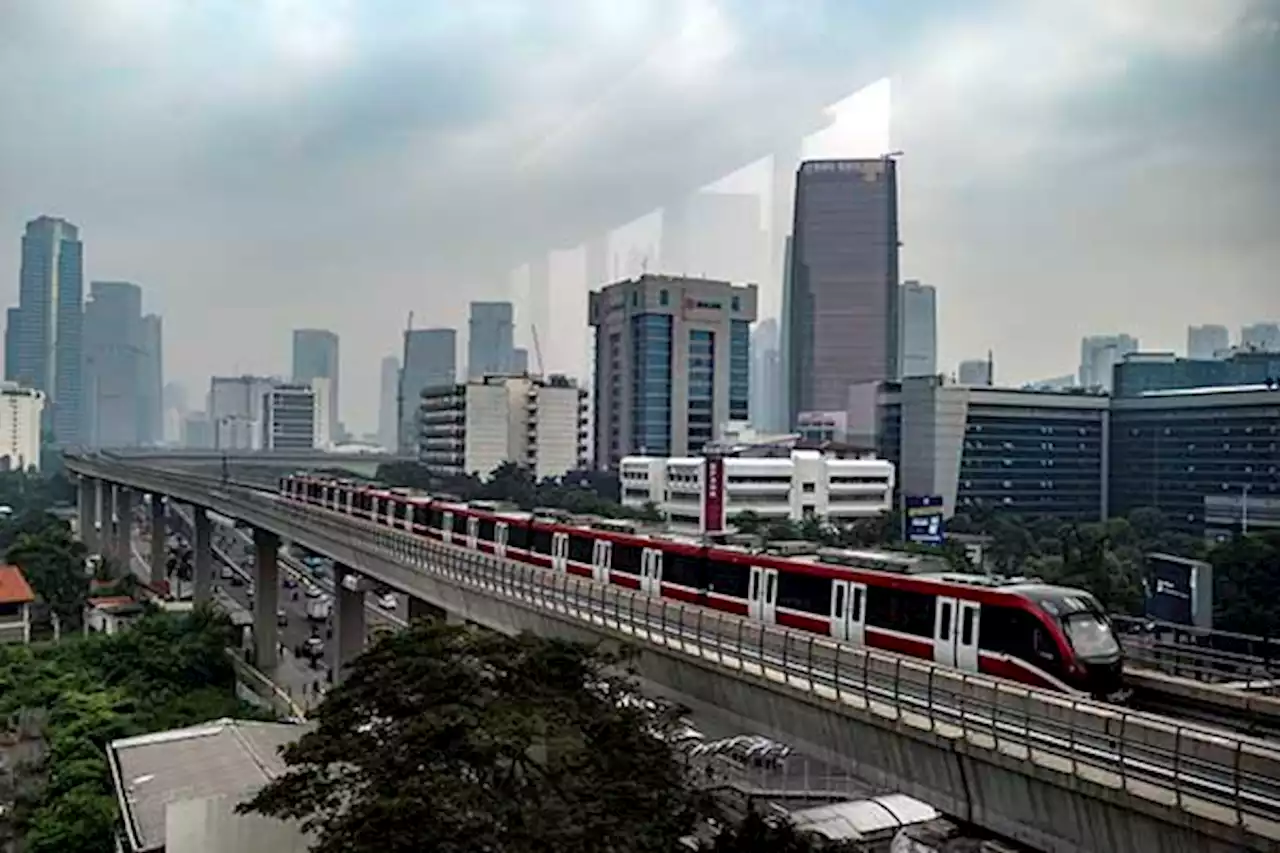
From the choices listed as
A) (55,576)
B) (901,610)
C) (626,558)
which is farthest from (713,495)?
(901,610)

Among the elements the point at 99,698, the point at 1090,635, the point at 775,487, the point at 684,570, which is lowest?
the point at 99,698

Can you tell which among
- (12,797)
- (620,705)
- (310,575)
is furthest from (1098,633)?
(310,575)

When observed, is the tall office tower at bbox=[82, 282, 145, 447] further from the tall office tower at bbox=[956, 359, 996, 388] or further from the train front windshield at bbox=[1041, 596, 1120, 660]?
the train front windshield at bbox=[1041, 596, 1120, 660]

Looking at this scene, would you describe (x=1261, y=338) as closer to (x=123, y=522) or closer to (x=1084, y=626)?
(x=1084, y=626)

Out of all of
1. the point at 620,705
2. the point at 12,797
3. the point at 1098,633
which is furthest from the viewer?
the point at 12,797

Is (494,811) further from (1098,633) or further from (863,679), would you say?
(1098,633)

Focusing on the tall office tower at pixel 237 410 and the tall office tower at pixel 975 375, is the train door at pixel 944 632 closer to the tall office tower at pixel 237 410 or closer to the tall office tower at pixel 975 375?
the tall office tower at pixel 975 375

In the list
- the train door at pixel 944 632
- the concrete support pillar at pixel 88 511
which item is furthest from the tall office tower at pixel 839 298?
the train door at pixel 944 632
